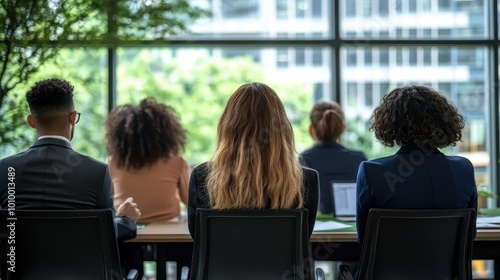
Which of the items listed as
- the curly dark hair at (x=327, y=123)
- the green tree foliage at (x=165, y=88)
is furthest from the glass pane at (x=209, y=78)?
the curly dark hair at (x=327, y=123)

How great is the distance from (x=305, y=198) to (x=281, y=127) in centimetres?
29

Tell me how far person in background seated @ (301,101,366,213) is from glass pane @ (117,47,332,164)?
128 cm

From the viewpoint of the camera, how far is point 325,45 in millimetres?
5547

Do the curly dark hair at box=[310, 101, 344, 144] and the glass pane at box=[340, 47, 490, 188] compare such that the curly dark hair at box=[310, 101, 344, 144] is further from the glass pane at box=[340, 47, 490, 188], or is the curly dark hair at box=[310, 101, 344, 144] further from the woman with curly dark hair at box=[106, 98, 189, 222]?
the glass pane at box=[340, 47, 490, 188]

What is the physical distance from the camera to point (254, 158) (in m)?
2.64

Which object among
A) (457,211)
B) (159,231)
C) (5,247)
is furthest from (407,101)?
(5,247)

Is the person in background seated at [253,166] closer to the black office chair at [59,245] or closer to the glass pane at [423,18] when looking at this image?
the black office chair at [59,245]

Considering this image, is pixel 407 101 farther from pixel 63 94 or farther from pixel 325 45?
pixel 325 45

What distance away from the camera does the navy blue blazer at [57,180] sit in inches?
105

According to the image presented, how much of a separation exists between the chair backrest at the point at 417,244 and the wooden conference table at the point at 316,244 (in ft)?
1.46

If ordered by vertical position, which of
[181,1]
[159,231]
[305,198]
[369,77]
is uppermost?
[181,1]

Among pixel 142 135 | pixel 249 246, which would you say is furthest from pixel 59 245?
pixel 142 135

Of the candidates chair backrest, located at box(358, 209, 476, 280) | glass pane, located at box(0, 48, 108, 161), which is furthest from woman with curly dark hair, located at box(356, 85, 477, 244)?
glass pane, located at box(0, 48, 108, 161)

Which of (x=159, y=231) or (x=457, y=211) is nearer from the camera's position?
(x=457, y=211)
